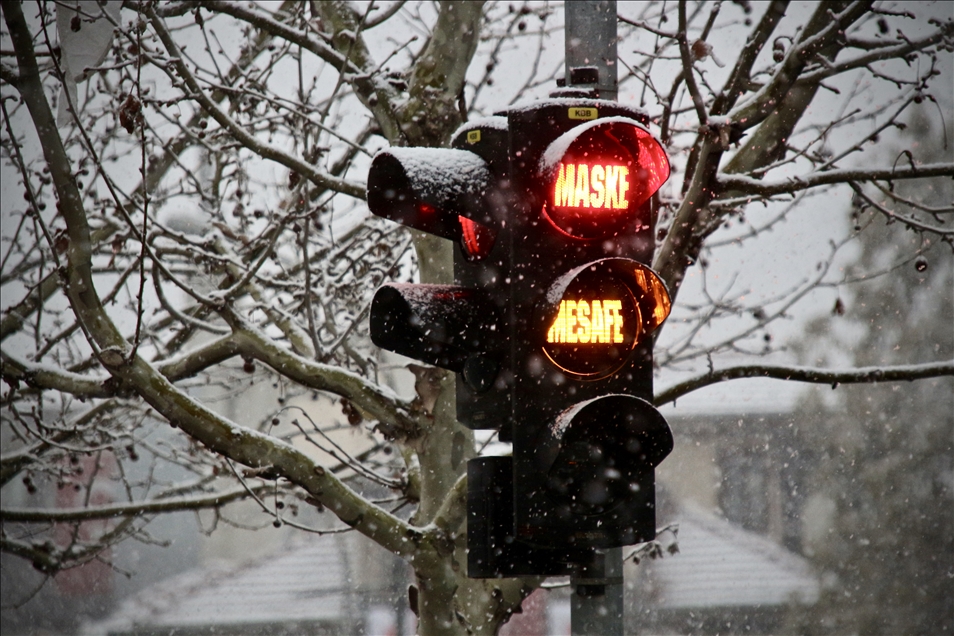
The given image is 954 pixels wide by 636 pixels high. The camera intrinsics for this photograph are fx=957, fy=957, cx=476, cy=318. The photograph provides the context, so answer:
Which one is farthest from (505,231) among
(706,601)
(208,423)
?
(706,601)

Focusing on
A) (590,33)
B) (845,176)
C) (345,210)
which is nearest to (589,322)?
(590,33)

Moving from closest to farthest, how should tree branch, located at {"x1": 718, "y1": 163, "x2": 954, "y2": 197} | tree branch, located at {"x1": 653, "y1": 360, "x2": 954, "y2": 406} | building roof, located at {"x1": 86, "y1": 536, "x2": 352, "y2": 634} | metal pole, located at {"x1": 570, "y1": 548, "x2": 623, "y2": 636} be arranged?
metal pole, located at {"x1": 570, "y1": 548, "x2": 623, "y2": 636}
tree branch, located at {"x1": 718, "y1": 163, "x2": 954, "y2": 197}
tree branch, located at {"x1": 653, "y1": 360, "x2": 954, "y2": 406}
building roof, located at {"x1": 86, "y1": 536, "x2": 352, "y2": 634}

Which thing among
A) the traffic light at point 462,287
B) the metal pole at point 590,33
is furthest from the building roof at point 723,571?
the metal pole at point 590,33

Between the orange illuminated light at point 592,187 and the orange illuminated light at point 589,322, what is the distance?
27cm

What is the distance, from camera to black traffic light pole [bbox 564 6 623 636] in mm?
2475

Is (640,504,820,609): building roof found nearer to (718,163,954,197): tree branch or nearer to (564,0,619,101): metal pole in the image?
(718,163,954,197): tree branch

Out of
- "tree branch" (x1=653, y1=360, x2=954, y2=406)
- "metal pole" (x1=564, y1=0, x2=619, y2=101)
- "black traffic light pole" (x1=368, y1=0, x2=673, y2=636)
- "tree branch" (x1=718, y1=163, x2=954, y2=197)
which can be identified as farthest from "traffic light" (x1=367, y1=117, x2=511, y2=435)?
"tree branch" (x1=653, y1=360, x2=954, y2=406)

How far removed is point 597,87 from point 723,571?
16.1 meters

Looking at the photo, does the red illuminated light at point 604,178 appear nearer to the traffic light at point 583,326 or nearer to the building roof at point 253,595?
the traffic light at point 583,326

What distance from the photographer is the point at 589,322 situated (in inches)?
101

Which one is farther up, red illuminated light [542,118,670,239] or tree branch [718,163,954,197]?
tree branch [718,163,954,197]

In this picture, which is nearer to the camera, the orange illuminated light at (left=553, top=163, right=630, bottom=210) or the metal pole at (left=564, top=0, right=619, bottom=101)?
the orange illuminated light at (left=553, top=163, right=630, bottom=210)

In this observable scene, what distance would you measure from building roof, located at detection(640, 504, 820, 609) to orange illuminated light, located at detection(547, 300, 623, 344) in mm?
15106

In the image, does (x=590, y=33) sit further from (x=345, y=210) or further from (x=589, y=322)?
(x=345, y=210)
